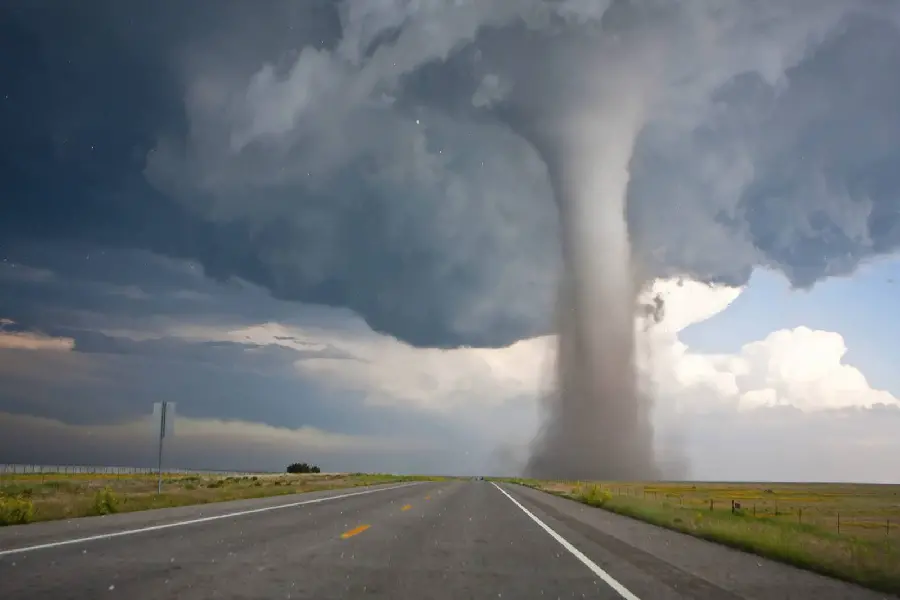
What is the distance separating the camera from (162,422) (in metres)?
30.9

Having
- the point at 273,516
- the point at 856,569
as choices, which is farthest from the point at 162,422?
the point at 856,569

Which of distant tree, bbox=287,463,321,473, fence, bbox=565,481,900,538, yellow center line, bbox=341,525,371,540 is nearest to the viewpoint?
yellow center line, bbox=341,525,371,540

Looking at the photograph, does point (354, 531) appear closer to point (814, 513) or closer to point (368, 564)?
point (368, 564)

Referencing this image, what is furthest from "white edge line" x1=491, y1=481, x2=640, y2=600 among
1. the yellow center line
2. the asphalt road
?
the yellow center line

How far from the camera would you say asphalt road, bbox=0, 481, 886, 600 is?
866 centimetres

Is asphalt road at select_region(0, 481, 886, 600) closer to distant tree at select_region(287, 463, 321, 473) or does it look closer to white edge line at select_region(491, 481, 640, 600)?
white edge line at select_region(491, 481, 640, 600)

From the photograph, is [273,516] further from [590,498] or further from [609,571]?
[590,498]

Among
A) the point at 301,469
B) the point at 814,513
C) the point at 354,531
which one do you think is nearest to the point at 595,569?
the point at 354,531

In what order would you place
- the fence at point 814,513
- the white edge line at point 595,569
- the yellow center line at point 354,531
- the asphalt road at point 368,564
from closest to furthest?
the asphalt road at point 368,564
the white edge line at point 595,569
the yellow center line at point 354,531
the fence at point 814,513

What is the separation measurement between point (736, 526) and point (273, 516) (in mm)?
13228

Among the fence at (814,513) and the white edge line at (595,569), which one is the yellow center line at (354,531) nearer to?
the white edge line at (595,569)

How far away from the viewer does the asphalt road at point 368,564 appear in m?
Answer: 8.66

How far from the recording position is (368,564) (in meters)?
10.9

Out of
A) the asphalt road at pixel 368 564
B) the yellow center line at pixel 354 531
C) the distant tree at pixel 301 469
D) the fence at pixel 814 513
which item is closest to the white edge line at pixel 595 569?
the asphalt road at pixel 368 564
